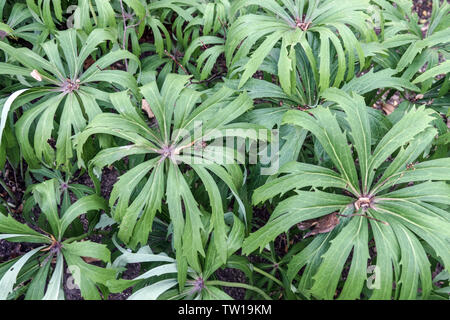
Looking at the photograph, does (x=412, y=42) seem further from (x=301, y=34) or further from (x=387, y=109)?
(x=387, y=109)

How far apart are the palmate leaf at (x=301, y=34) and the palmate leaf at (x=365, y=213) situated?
0.61 feet

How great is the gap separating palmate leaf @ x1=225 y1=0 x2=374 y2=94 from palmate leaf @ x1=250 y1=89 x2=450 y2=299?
19 centimetres

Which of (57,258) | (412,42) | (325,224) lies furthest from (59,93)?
(412,42)

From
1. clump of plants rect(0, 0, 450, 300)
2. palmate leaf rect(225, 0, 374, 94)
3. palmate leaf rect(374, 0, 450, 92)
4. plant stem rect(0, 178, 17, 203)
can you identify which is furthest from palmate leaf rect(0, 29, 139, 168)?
palmate leaf rect(374, 0, 450, 92)

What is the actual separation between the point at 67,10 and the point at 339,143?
1.76m

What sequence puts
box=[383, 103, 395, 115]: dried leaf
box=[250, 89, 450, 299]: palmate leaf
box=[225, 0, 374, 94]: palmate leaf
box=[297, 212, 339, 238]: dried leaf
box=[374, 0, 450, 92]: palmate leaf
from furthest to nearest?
1. box=[383, 103, 395, 115]: dried leaf
2. box=[374, 0, 450, 92]: palmate leaf
3. box=[225, 0, 374, 94]: palmate leaf
4. box=[297, 212, 339, 238]: dried leaf
5. box=[250, 89, 450, 299]: palmate leaf

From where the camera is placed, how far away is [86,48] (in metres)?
1.82

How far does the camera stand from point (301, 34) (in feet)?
5.51

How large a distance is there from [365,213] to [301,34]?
850mm

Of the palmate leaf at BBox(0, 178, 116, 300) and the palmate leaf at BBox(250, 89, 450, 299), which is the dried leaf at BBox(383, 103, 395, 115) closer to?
the palmate leaf at BBox(250, 89, 450, 299)

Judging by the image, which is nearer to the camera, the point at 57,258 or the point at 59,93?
the point at 57,258

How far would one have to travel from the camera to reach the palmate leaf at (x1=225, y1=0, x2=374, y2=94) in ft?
5.39
